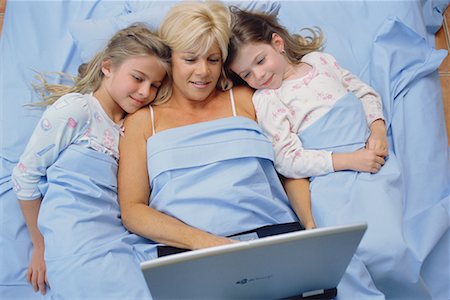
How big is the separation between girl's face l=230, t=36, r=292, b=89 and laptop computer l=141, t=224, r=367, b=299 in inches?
22.5

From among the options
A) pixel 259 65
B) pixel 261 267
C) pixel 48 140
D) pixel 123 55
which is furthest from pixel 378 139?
pixel 48 140

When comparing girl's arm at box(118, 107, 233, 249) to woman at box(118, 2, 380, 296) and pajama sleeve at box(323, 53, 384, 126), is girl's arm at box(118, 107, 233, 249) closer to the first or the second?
woman at box(118, 2, 380, 296)

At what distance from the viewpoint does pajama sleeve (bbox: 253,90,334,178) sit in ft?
4.07

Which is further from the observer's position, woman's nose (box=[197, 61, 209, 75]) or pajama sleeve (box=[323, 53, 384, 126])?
pajama sleeve (box=[323, 53, 384, 126])

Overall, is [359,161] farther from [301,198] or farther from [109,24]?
[109,24]

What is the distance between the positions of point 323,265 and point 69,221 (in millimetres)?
576

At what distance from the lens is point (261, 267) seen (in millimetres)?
852

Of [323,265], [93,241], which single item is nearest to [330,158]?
[323,265]

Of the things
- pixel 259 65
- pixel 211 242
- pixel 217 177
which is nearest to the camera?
pixel 211 242

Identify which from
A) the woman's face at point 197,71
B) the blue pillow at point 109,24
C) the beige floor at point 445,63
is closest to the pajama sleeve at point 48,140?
the woman's face at point 197,71

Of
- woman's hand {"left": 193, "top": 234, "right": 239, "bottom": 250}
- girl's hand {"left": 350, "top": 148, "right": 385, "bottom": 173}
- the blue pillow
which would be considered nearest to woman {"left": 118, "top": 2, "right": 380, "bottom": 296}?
woman's hand {"left": 193, "top": 234, "right": 239, "bottom": 250}

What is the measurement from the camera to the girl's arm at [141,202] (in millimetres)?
1123

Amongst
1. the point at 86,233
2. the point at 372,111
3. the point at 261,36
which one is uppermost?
Result: the point at 261,36

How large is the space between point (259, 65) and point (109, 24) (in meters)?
0.55
